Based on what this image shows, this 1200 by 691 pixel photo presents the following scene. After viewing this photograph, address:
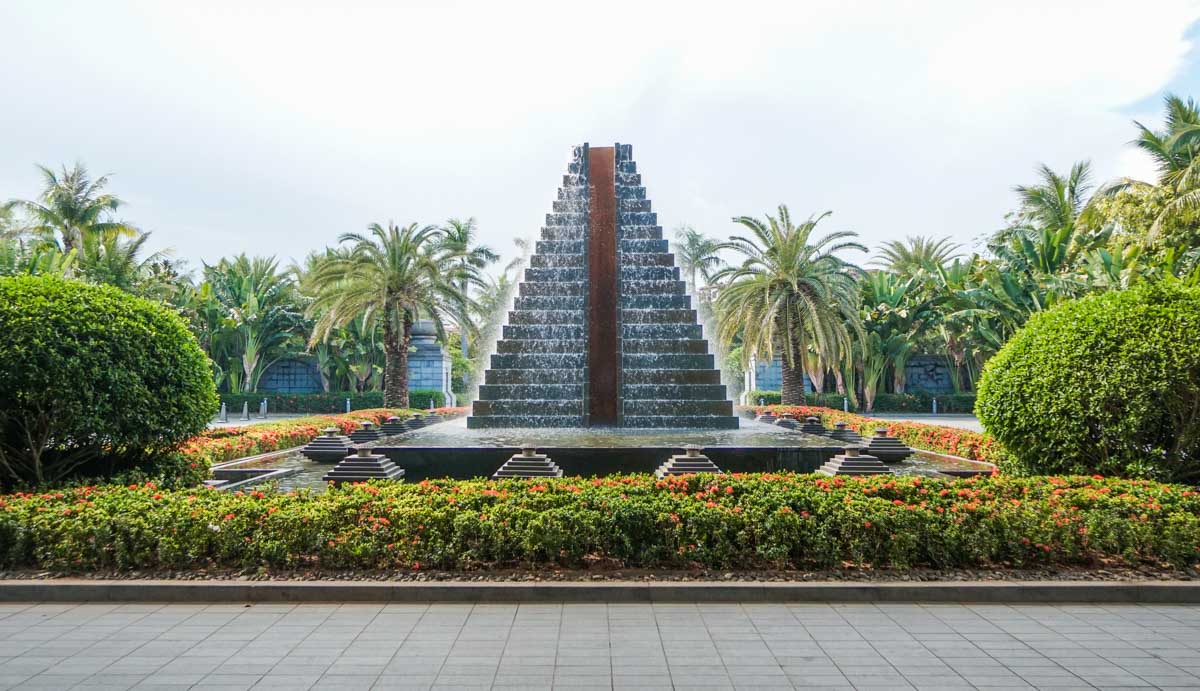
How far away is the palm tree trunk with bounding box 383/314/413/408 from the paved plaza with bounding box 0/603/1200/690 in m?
20.7

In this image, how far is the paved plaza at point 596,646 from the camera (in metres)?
4.19

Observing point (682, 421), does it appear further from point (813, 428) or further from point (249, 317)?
point (249, 317)

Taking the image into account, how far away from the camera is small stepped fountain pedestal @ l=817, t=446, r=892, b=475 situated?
9703 mm

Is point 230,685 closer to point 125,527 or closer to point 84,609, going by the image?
point 84,609

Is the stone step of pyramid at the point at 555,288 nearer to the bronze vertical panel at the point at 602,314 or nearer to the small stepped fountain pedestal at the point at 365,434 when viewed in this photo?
the bronze vertical panel at the point at 602,314

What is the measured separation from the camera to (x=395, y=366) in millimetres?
26375

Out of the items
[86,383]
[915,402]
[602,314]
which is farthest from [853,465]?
[915,402]

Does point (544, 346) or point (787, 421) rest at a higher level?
point (544, 346)

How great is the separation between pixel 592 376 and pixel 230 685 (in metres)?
12.9

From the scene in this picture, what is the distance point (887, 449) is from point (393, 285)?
18561 millimetres

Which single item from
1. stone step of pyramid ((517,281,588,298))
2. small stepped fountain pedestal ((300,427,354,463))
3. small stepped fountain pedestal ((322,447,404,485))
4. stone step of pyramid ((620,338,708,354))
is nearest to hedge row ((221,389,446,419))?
stone step of pyramid ((517,281,588,298))

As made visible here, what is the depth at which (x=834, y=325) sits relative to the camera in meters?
23.9

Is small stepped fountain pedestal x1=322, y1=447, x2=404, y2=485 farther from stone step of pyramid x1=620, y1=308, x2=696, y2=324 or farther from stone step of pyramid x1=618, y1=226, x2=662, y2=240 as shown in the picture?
stone step of pyramid x1=618, y1=226, x2=662, y2=240

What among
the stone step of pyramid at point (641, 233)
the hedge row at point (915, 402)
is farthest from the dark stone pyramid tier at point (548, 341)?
the hedge row at point (915, 402)
